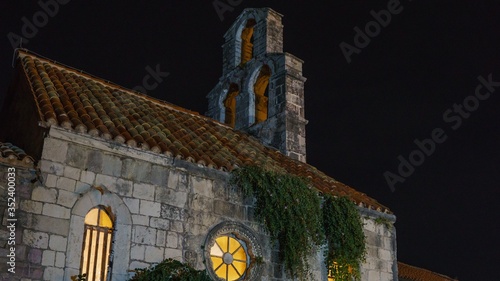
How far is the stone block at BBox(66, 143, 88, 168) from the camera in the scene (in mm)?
9219

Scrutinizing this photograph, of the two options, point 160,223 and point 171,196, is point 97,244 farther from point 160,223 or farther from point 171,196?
point 171,196

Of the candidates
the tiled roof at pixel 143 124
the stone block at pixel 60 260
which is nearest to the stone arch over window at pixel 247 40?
the tiled roof at pixel 143 124

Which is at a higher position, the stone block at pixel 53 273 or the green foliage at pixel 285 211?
the green foliage at pixel 285 211

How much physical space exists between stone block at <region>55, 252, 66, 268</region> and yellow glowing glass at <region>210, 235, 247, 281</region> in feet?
9.50

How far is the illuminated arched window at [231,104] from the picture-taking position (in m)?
17.7

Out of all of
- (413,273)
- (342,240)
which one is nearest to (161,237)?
(342,240)

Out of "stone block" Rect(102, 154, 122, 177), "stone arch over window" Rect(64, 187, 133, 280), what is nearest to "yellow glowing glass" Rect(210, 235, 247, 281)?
"stone arch over window" Rect(64, 187, 133, 280)

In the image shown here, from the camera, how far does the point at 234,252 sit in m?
11.0

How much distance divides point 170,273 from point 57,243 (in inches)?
71.2

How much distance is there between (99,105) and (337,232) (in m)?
5.58

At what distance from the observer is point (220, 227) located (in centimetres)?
1063

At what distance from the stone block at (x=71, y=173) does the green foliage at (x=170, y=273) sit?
1826mm

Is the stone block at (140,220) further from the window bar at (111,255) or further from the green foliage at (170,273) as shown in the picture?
the green foliage at (170,273)

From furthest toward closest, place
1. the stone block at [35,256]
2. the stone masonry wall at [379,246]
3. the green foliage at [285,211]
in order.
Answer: the stone masonry wall at [379,246]
the green foliage at [285,211]
the stone block at [35,256]
